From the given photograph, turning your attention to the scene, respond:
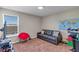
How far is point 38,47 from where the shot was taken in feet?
4.01

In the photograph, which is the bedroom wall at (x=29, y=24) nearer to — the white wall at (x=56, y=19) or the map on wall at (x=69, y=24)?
the white wall at (x=56, y=19)

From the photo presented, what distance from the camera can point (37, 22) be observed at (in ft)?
4.24

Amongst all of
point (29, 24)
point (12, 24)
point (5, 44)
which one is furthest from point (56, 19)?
point (5, 44)

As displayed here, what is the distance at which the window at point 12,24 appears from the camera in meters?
1.11

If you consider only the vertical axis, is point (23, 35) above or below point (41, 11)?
below

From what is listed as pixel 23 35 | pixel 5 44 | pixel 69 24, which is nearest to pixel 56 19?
pixel 69 24

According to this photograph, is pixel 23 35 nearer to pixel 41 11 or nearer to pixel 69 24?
pixel 41 11

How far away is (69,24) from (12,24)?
0.89 metres

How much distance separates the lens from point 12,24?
45.8 inches

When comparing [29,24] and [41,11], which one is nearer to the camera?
[41,11]

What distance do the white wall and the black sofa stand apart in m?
0.07

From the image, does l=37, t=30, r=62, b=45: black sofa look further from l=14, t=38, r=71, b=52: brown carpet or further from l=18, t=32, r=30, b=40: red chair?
l=18, t=32, r=30, b=40: red chair

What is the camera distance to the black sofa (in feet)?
4.01

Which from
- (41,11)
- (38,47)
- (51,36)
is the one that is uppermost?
(41,11)
